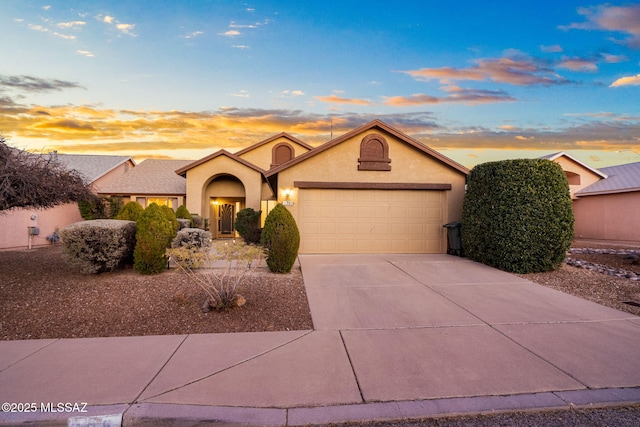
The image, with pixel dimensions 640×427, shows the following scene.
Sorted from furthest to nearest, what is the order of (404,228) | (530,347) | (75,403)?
(404,228), (530,347), (75,403)

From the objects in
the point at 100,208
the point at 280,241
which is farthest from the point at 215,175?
the point at 280,241

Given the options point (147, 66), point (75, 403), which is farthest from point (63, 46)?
point (75, 403)

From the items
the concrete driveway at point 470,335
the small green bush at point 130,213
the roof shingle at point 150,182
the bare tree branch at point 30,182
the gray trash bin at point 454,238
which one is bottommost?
the concrete driveway at point 470,335

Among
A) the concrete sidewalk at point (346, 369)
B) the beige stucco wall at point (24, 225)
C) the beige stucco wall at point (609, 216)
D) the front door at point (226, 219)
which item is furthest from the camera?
the front door at point (226, 219)

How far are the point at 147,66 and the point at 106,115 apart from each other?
16.4 feet

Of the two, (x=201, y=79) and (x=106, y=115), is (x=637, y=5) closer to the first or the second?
(x=201, y=79)

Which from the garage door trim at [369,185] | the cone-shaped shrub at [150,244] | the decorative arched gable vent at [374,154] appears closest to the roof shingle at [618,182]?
the garage door trim at [369,185]

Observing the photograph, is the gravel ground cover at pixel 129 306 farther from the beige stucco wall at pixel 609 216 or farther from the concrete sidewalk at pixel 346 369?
the beige stucco wall at pixel 609 216

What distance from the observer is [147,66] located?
12.9 meters

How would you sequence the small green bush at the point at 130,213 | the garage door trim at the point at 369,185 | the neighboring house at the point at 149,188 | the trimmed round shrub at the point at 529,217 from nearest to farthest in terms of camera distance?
the trimmed round shrub at the point at 529,217 < the small green bush at the point at 130,213 < the garage door trim at the point at 369,185 < the neighboring house at the point at 149,188

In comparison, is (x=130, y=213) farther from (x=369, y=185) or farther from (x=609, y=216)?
(x=609, y=216)

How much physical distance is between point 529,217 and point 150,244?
971 centimetres

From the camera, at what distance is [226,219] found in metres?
21.4

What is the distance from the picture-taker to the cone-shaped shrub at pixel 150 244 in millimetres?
7953
